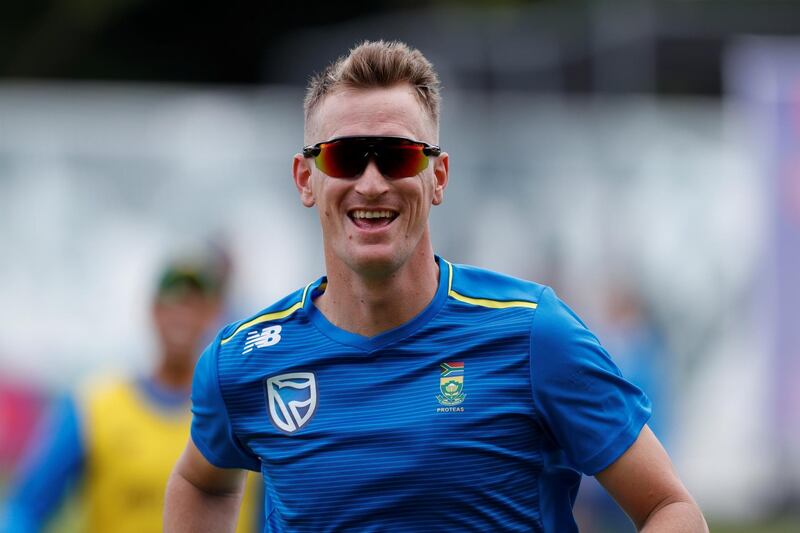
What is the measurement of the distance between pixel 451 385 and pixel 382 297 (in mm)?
320

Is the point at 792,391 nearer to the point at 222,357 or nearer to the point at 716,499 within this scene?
the point at 716,499

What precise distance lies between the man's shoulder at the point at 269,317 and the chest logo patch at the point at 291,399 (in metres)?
0.20

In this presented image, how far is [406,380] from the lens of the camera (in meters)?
4.06

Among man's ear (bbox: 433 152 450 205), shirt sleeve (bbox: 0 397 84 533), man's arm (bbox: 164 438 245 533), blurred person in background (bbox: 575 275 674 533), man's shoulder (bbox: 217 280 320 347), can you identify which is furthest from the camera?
blurred person in background (bbox: 575 275 674 533)

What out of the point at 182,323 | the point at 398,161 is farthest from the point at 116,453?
the point at 398,161

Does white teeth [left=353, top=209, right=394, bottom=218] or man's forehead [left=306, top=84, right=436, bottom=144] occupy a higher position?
man's forehead [left=306, top=84, right=436, bottom=144]

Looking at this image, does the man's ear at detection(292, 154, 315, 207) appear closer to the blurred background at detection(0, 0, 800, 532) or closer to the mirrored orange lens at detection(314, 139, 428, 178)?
the mirrored orange lens at detection(314, 139, 428, 178)

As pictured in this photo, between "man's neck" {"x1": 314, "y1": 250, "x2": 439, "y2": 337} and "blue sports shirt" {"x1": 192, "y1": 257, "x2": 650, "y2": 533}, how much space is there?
30mm

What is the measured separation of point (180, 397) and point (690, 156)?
10.5 meters

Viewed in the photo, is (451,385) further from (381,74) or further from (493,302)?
(381,74)

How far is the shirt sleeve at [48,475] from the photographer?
6.28 meters

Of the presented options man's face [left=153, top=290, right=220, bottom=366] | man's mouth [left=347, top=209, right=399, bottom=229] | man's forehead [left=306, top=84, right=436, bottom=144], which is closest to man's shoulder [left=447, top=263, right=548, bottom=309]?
man's mouth [left=347, top=209, right=399, bottom=229]

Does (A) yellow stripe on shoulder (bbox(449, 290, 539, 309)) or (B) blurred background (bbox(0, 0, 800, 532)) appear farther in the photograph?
(B) blurred background (bbox(0, 0, 800, 532))

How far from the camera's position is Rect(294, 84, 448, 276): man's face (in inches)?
159
